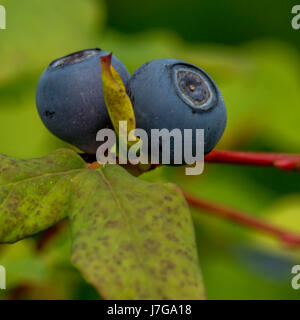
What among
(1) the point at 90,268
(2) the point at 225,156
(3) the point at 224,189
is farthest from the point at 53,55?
(1) the point at 90,268

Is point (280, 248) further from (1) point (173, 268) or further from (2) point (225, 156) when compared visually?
(1) point (173, 268)

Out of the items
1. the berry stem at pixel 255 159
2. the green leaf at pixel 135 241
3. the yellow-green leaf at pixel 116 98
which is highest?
the yellow-green leaf at pixel 116 98

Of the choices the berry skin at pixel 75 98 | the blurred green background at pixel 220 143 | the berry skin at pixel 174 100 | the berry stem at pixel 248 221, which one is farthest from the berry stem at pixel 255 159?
the blurred green background at pixel 220 143

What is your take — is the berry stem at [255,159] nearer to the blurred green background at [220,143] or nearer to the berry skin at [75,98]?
the berry skin at [75,98]

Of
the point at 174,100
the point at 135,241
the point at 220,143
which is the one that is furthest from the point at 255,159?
the point at 220,143

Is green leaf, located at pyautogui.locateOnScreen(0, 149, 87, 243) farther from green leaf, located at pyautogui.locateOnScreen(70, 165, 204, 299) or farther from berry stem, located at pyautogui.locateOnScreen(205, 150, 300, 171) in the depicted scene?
berry stem, located at pyautogui.locateOnScreen(205, 150, 300, 171)

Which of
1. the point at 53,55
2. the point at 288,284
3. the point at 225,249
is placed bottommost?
the point at 288,284
